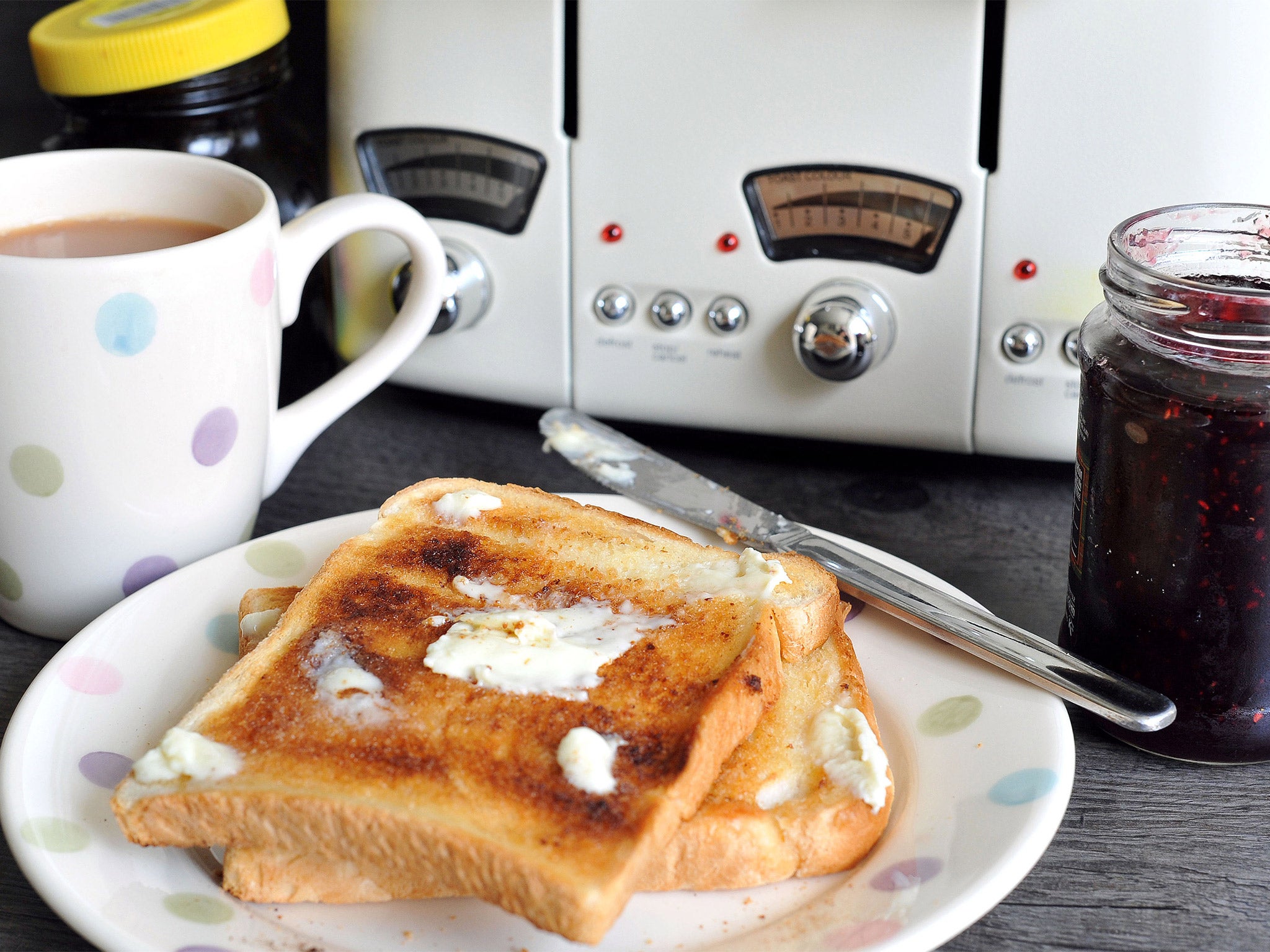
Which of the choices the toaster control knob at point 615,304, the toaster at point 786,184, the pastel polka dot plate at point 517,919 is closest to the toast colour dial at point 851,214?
the toaster at point 786,184

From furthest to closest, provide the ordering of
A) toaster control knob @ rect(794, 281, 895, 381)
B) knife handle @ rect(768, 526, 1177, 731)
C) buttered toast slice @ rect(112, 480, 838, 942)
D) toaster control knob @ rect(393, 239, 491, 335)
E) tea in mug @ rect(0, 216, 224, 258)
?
1. toaster control knob @ rect(393, 239, 491, 335)
2. toaster control knob @ rect(794, 281, 895, 381)
3. tea in mug @ rect(0, 216, 224, 258)
4. knife handle @ rect(768, 526, 1177, 731)
5. buttered toast slice @ rect(112, 480, 838, 942)

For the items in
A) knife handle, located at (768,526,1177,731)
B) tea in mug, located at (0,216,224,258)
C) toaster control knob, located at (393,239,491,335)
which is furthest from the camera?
toaster control knob, located at (393,239,491,335)

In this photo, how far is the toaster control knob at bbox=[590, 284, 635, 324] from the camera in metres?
1.05

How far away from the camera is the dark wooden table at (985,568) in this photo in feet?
2.04

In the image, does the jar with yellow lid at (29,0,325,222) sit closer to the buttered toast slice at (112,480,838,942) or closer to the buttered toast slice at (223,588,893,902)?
the buttered toast slice at (112,480,838,942)

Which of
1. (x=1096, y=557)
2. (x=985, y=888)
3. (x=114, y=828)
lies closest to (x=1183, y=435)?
(x=1096, y=557)

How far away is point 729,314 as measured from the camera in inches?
40.3

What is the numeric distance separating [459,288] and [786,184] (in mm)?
307

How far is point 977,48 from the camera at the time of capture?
2.95ft

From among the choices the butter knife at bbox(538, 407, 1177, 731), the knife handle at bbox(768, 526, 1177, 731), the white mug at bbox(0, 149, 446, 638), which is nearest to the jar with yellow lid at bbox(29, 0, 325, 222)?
the white mug at bbox(0, 149, 446, 638)

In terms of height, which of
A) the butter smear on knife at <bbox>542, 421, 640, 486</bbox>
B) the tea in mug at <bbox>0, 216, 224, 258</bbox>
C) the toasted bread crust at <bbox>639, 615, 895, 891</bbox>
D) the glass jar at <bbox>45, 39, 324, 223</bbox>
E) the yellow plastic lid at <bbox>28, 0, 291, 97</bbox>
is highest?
the yellow plastic lid at <bbox>28, 0, 291, 97</bbox>

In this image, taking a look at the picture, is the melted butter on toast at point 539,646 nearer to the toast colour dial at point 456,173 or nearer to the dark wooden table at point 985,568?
the dark wooden table at point 985,568

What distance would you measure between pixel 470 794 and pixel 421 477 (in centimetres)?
54

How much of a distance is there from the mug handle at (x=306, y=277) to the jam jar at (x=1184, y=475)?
51 cm
